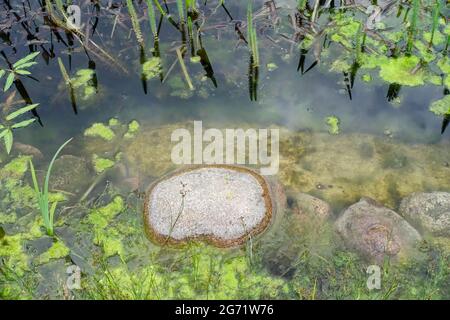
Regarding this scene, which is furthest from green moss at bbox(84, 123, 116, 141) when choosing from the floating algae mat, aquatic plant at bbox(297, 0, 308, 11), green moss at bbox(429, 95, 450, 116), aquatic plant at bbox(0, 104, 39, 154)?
green moss at bbox(429, 95, 450, 116)

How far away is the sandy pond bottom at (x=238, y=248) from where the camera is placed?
2.90 meters

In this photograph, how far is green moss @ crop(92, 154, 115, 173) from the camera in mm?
3559

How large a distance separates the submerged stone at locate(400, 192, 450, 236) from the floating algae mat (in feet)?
0.04

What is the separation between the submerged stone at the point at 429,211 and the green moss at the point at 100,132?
2096mm

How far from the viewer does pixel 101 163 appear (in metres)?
3.59

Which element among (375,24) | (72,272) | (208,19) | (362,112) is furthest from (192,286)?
(375,24)

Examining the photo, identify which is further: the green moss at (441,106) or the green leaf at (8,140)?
the green moss at (441,106)

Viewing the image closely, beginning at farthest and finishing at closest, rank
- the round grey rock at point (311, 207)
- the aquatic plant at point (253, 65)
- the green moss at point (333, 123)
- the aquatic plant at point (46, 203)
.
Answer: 1. the aquatic plant at point (253, 65)
2. the green moss at point (333, 123)
3. the round grey rock at point (311, 207)
4. the aquatic plant at point (46, 203)

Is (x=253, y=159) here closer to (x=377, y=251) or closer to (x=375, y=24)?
(x=377, y=251)

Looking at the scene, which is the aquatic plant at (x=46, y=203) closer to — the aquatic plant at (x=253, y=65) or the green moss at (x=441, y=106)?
the aquatic plant at (x=253, y=65)

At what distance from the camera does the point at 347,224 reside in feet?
10.3

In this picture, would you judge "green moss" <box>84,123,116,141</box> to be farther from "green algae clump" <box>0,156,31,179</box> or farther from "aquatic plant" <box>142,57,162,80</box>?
"aquatic plant" <box>142,57,162,80</box>

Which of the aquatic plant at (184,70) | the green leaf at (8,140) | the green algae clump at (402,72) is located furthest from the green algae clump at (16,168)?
the green algae clump at (402,72)

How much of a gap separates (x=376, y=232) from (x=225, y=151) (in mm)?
1190
